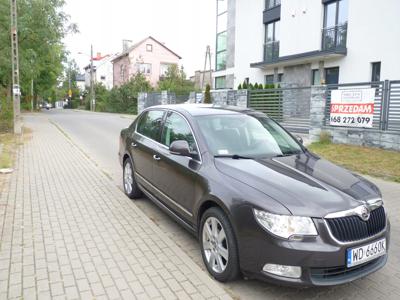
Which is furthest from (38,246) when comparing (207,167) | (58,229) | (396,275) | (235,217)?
(396,275)

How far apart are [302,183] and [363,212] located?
1.83 feet

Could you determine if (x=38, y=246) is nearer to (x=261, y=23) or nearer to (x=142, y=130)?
(x=142, y=130)

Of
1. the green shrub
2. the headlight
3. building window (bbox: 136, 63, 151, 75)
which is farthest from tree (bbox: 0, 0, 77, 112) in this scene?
building window (bbox: 136, 63, 151, 75)

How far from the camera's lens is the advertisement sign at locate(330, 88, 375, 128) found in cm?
1095

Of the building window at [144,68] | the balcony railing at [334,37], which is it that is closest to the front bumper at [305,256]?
the balcony railing at [334,37]

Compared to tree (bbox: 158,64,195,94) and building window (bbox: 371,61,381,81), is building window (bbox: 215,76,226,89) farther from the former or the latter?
building window (bbox: 371,61,381,81)

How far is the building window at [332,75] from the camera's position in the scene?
19339mm

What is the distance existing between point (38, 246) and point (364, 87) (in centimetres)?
1022

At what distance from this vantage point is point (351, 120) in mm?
11539

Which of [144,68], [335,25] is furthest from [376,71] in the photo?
[144,68]

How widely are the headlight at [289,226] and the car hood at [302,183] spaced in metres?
0.06

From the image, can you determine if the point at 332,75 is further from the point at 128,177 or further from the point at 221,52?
the point at 128,177

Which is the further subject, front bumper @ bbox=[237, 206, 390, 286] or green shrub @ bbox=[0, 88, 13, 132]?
green shrub @ bbox=[0, 88, 13, 132]

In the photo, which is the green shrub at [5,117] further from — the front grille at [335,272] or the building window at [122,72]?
the building window at [122,72]
